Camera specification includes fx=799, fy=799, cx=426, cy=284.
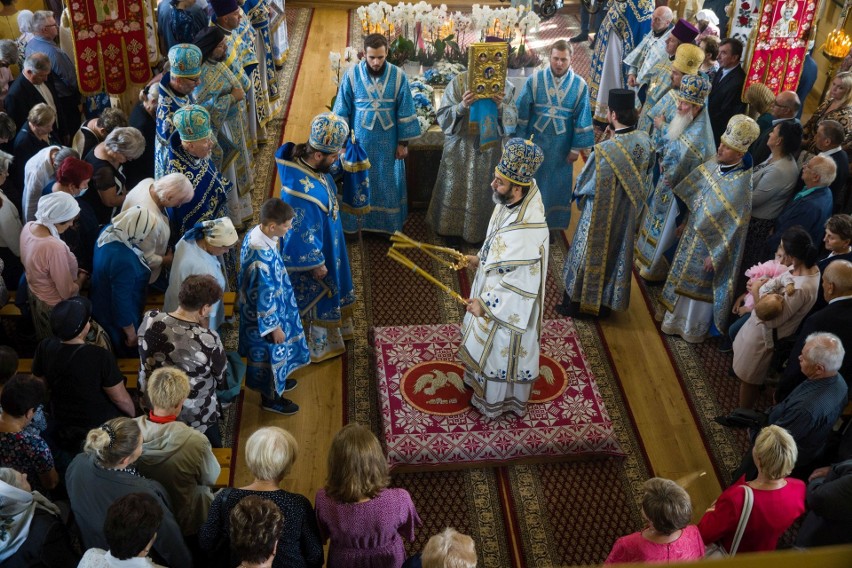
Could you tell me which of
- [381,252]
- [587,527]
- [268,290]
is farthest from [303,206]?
[587,527]

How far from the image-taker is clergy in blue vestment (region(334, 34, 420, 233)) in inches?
269

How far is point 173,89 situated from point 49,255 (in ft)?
6.72

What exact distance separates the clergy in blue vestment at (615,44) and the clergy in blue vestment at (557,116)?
2463mm

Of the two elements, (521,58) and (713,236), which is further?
(521,58)

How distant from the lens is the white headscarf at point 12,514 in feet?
10.6

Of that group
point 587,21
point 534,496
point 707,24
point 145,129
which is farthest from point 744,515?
point 587,21

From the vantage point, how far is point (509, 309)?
4.81 meters

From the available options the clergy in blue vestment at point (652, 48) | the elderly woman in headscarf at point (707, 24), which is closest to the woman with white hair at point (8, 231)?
the clergy in blue vestment at point (652, 48)

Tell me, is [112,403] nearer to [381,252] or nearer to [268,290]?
[268,290]

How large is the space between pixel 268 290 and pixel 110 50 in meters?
3.33

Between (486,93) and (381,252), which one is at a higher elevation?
(486,93)

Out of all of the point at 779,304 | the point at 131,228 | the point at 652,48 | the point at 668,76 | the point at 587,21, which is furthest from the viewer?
the point at 587,21

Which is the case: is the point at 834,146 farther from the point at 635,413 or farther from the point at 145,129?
the point at 145,129

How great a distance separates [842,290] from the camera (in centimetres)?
460
